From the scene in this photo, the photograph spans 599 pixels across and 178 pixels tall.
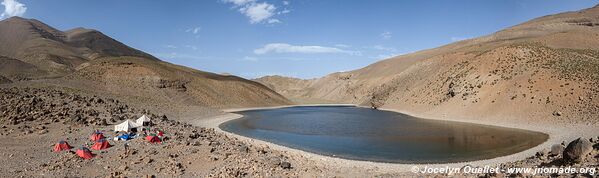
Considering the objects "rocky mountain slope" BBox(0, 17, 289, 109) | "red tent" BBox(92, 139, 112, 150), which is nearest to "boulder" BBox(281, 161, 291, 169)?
"red tent" BBox(92, 139, 112, 150)

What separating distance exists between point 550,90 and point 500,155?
32270 millimetres

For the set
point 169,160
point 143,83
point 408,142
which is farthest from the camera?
point 143,83

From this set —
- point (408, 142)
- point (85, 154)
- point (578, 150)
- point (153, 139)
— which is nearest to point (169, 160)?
point (85, 154)

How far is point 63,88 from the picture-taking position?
211ft

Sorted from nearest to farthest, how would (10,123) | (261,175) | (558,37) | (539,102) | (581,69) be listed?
(261,175) < (10,123) < (539,102) < (581,69) < (558,37)

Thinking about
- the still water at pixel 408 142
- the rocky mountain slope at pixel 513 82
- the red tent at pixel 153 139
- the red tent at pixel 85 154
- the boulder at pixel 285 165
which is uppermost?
the rocky mountain slope at pixel 513 82

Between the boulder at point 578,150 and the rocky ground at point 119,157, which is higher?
the boulder at point 578,150

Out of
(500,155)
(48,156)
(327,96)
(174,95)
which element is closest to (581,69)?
(500,155)

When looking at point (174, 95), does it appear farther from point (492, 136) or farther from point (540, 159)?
point (540, 159)

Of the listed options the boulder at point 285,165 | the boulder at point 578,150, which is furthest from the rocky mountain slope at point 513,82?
the boulder at point 285,165

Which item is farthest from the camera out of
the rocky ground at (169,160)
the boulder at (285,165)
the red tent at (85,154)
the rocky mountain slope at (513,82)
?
the rocky mountain slope at (513,82)

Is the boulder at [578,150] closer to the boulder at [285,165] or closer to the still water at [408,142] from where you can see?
the still water at [408,142]

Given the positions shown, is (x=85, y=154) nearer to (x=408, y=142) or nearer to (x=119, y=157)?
(x=119, y=157)

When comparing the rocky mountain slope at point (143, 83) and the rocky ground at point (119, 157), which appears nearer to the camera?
the rocky ground at point (119, 157)
